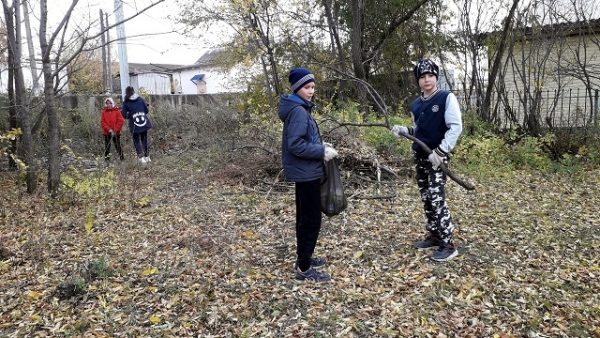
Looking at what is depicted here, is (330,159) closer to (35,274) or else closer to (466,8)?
(35,274)

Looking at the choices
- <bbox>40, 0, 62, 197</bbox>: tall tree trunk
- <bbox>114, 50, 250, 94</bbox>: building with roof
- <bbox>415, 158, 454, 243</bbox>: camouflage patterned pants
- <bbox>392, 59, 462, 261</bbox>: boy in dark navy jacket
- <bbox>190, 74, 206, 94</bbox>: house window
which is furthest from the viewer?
<bbox>190, 74, 206, 94</bbox>: house window

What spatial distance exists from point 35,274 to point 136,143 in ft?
17.0

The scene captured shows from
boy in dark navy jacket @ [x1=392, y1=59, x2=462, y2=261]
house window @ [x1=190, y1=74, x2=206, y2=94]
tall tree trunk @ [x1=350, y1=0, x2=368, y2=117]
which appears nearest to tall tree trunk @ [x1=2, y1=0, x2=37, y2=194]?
boy in dark navy jacket @ [x1=392, y1=59, x2=462, y2=261]

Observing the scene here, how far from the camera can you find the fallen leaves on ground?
301 centimetres

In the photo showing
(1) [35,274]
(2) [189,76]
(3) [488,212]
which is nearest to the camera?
(1) [35,274]

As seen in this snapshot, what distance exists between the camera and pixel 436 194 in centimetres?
377

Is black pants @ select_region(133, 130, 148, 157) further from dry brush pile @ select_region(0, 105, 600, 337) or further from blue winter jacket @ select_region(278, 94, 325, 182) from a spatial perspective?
blue winter jacket @ select_region(278, 94, 325, 182)

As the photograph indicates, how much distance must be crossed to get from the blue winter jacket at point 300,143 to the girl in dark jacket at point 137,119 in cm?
592

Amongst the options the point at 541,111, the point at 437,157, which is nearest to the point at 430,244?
the point at 437,157

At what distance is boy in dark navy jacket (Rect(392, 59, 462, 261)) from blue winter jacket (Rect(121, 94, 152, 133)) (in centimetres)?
600

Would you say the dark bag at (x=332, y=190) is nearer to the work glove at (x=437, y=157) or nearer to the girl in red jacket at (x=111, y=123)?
the work glove at (x=437, y=157)

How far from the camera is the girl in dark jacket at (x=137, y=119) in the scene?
8523 millimetres

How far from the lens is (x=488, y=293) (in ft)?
10.9

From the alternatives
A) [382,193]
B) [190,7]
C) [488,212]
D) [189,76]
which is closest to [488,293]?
[488,212]
